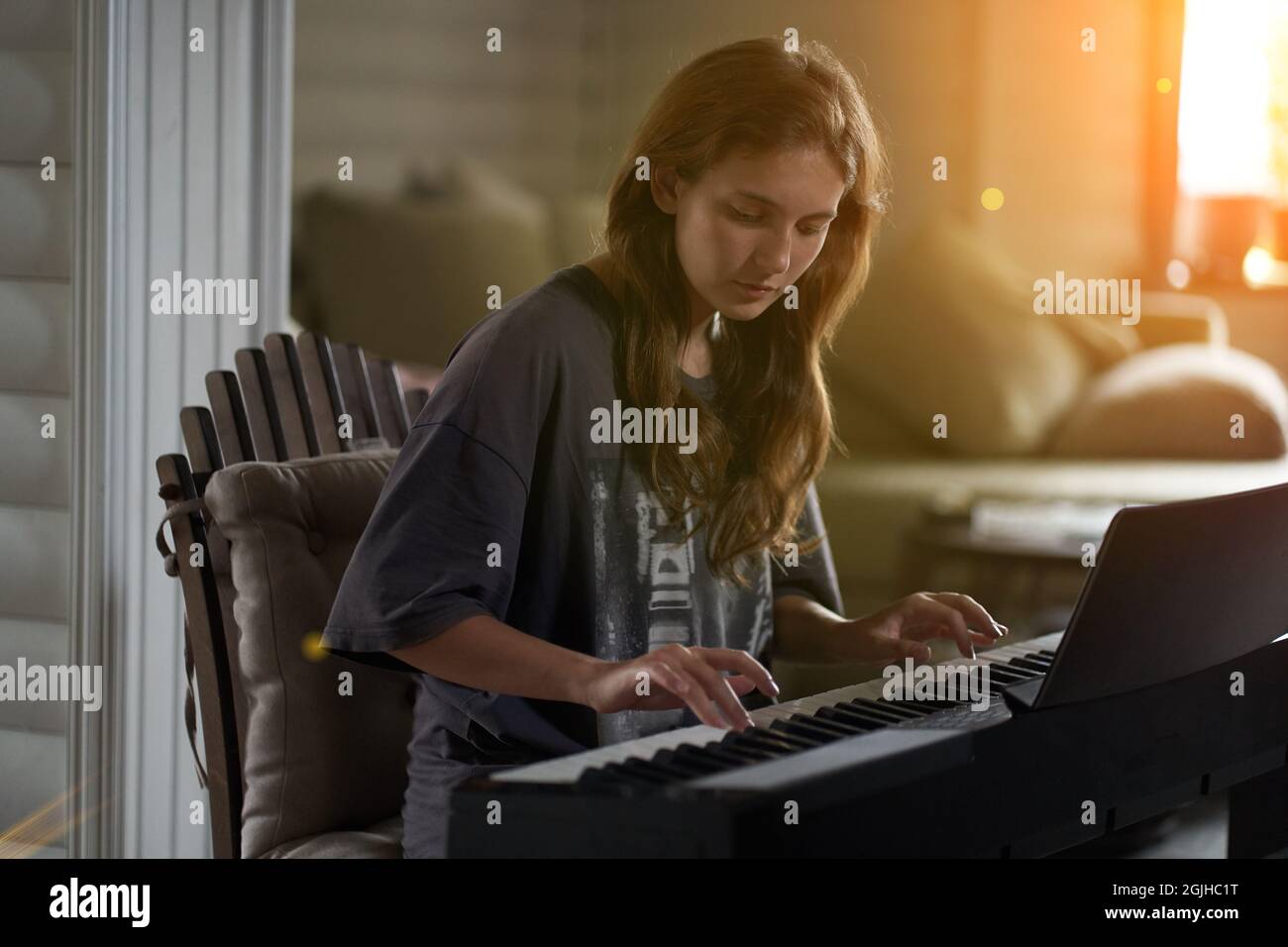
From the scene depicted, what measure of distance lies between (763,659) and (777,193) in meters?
0.47

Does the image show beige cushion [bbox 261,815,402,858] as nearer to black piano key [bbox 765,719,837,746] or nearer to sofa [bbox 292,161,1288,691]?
black piano key [bbox 765,719,837,746]

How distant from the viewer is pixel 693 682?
0.82 m

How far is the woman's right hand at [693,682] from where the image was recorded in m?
0.81

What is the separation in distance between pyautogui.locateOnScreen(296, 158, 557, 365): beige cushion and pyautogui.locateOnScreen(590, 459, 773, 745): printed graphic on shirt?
2.06 m

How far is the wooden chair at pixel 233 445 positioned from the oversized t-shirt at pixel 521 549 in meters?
0.21

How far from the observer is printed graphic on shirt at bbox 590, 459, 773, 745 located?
1.13 metres

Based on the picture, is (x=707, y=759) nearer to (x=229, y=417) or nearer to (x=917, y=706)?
(x=917, y=706)

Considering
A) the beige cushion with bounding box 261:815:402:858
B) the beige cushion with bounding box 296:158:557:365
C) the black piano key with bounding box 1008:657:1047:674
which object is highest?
the beige cushion with bounding box 296:158:557:365

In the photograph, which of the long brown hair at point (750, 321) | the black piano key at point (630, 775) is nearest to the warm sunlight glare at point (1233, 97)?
the long brown hair at point (750, 321)

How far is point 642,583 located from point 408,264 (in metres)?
2.26

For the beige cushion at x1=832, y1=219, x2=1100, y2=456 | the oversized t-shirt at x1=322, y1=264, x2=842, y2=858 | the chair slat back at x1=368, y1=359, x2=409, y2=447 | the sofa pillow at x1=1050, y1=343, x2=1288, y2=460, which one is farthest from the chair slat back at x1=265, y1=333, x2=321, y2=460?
the sofa pillow at x1=1050, y1=343, x2=1288, y2=460

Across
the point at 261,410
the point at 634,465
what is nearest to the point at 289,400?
the point at 261,410
